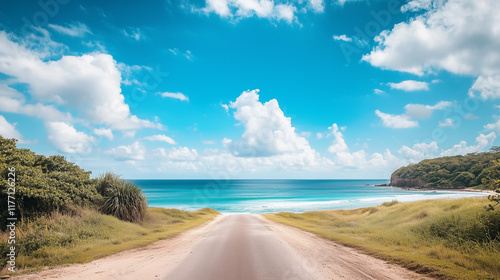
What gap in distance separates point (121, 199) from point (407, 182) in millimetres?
188426

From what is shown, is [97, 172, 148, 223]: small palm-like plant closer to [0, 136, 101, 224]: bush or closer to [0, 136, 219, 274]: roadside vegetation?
[0, 136, 219, 274]: roadside vegetation

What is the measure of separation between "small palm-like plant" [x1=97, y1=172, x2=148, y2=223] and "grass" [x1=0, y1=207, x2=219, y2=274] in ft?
6.80

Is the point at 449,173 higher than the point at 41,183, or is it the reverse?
the point at 41,183

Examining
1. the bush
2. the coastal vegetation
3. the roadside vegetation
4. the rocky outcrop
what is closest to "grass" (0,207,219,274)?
the roadside vegetation

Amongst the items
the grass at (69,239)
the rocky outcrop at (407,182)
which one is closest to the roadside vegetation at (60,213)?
the grass at (69,239)

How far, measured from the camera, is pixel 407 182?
16788cm

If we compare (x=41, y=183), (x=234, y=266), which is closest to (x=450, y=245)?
(x=234, y=266)

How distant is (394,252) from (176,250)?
9.16 meters

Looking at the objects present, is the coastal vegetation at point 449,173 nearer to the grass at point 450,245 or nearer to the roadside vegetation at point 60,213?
the grass at point 450,245

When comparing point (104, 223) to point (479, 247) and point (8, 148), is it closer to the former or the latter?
point (8, 148)

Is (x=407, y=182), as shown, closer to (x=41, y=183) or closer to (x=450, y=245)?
(x=450, y=245)

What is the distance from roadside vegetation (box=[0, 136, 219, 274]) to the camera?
10.1 m

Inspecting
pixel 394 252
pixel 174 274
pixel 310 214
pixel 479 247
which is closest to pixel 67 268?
pixel 174 274

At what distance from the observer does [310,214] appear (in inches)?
1638
